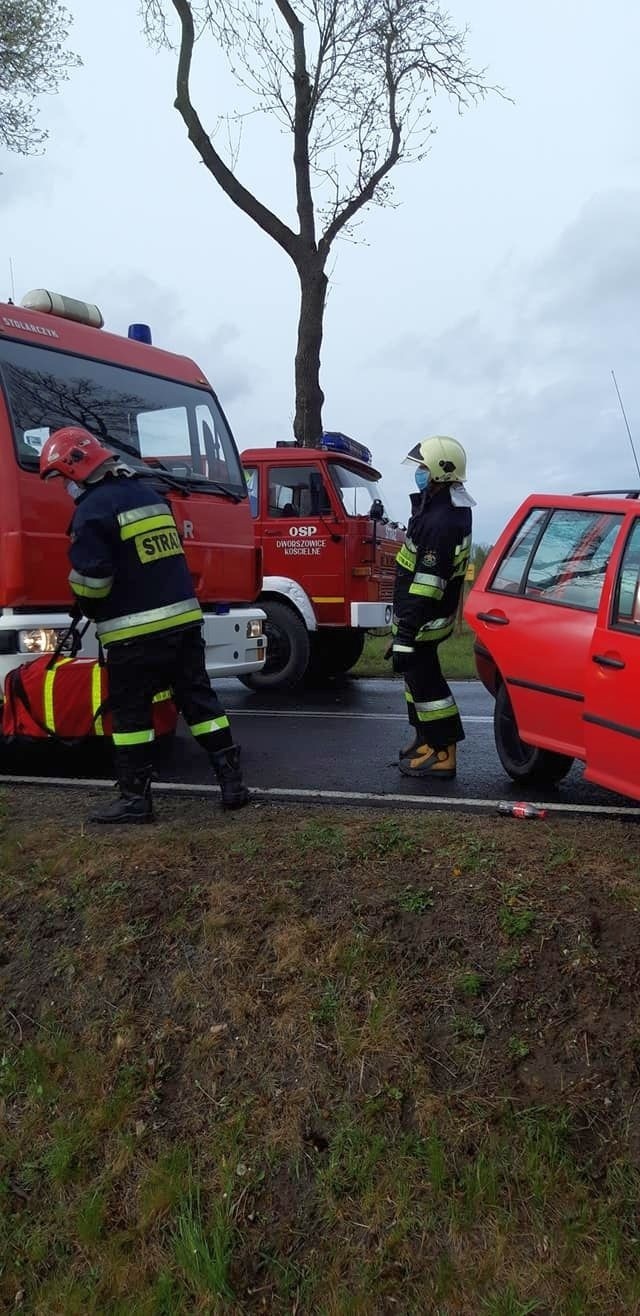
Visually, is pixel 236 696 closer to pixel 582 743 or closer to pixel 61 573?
pixel 61 573

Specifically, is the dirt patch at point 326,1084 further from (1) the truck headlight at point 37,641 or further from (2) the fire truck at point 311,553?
(2) the fire truck at point 311,553

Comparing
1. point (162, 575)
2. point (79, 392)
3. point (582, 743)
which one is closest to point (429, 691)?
point (582, 743)

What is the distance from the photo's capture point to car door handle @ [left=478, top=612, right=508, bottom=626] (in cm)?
→ 532

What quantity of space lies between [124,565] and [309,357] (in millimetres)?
10402

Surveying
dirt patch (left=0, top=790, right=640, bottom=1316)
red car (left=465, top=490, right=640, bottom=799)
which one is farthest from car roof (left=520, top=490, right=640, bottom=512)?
dirt patch (left=0, top=790, right=640, bottom=1316)

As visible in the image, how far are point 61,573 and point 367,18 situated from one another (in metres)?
12.8

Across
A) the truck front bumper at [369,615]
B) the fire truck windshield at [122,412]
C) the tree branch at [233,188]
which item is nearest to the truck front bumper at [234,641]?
the fire truck windshield at [122,412]

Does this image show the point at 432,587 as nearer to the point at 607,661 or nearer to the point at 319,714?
the point at 607,661

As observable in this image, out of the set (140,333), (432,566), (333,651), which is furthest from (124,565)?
(333,651)

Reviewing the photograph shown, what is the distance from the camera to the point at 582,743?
4832 millimetres

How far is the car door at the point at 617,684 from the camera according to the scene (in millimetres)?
4344

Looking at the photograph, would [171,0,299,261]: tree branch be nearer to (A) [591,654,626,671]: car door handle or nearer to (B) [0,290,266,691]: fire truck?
(B) [0,290,266,691]: fire truck

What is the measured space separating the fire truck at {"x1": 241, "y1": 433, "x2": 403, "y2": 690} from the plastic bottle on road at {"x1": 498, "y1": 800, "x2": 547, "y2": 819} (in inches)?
225

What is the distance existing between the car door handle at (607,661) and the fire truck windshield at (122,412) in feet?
10.6
